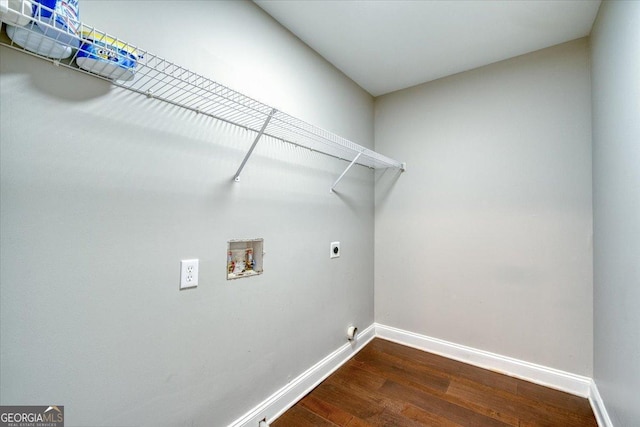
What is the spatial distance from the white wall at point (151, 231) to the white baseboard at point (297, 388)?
5cm

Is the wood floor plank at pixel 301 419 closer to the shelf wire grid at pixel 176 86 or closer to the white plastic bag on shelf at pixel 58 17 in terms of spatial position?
the shelf wire grid at pixel 176 86

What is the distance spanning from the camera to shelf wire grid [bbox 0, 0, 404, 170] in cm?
73

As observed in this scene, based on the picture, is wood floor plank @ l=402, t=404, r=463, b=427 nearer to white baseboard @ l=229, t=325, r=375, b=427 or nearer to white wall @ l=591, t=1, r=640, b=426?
white baseboard @ l=229, t=325, r=375, b=427

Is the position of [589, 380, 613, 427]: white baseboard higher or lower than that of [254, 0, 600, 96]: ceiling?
lower

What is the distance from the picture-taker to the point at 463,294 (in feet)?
6.91

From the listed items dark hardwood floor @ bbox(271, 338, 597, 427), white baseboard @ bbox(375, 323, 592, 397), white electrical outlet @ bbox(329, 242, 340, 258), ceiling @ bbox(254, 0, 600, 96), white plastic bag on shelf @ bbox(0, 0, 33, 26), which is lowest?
dark hardwood floor @ bbox(271, 338, 597, 427)

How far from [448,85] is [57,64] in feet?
7.94

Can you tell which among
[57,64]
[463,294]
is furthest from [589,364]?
[57,64]

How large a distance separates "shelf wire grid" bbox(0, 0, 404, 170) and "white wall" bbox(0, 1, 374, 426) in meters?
0.04

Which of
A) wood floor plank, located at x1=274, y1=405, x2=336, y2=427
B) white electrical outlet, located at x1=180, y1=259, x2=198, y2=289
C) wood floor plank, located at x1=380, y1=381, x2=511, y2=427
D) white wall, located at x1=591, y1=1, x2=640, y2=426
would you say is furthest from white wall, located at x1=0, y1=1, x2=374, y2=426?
white wall, located at x1=591, y1=1, x2=640, y2=426

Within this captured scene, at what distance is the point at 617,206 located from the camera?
1255 millimetres

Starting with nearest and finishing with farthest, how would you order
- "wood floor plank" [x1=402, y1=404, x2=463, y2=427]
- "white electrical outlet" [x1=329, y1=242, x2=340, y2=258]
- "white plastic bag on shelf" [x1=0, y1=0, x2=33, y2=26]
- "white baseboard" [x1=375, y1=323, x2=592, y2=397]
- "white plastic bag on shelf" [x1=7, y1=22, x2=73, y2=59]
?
"white plastic bag on shelf" [x1=0, y1=0, x2=33, y2=26] → "white plastic bag on shelf" [x1=7, y1=22, x2=73, y2=59] → "wood floor plank" [x1=402, y1=404, x2=463, y2=427] → "white baseboard" [x1=375, y1=323, x2=592, y2=397] → "white electrical outlet" [x1=329, y1=242, x2=340, y2=258]

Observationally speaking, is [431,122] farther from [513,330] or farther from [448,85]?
[513,330]

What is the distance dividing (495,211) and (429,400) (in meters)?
1.38
